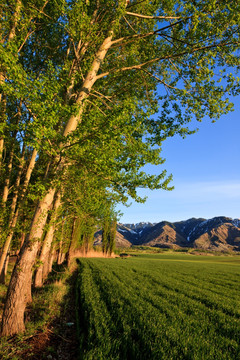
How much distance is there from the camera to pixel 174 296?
10.3 m

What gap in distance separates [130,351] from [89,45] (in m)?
10.4

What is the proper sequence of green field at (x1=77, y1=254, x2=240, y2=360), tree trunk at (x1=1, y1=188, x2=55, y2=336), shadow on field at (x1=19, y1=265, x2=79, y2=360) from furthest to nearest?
1. tree trunk at (x1=1, y1=188, x2=55, y2=336)
2. shadow on field at (x1=19, y1=265, x2=79, y2=360)
3. green field at (x1=77, y1=254, x2=240, y2=360)

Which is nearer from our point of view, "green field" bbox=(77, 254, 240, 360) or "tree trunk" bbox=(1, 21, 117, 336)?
"green field" bbox=(77, 254, 240, 360)

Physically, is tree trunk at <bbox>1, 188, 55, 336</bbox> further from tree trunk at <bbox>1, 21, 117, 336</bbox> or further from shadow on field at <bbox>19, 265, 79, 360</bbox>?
shadow on field at <bbox>19, 265, 79, 360</bbox>

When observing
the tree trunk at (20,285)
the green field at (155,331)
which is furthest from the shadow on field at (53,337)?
the tree trunk at (20,285)

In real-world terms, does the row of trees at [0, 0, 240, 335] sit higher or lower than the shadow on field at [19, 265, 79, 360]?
higher

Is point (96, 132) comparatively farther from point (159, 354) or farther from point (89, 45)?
point (159, 354)

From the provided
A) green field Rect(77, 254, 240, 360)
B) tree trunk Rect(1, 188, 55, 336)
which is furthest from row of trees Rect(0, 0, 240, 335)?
green field Rect(77, 254, 240, 360)

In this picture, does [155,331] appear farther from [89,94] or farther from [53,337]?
[89,94]

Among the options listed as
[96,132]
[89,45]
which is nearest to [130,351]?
[96,132]

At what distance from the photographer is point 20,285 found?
5.68 metres

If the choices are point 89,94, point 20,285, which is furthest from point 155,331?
point 89,94

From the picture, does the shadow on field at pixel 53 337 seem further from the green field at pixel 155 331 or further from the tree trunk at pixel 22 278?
the tree trunk at pixel 22 278

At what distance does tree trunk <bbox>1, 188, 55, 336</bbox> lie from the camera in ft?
18.0
